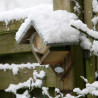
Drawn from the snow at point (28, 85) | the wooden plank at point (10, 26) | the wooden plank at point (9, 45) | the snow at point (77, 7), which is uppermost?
the snow at point (77, 7)

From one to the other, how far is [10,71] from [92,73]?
0.89m

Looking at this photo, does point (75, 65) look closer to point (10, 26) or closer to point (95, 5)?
point (95, 5)

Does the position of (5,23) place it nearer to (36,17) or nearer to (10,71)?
(10,71)

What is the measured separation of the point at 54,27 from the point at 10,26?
0.82 metres

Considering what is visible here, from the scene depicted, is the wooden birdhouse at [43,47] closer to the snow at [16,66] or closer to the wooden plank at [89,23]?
the wooden plank at [89,23]

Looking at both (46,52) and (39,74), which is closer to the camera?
(46,52)

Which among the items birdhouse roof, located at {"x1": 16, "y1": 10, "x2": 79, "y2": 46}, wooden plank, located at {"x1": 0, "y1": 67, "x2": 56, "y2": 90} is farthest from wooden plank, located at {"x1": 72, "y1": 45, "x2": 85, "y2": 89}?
wooden plank, located at {"x1": 0, "y1": 67, "x2": 56, "y2": 90}

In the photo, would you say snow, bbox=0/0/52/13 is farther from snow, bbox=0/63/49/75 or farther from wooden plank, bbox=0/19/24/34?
snow, bbox=0/63/49/75

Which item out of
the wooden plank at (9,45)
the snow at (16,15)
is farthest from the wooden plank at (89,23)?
the wooden plank at (9,45)

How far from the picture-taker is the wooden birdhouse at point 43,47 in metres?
→ 1.30

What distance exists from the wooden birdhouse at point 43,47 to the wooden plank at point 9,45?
52 centimetres

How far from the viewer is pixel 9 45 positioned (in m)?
2.08

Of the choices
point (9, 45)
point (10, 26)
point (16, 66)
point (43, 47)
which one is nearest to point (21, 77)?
point (16, 66)

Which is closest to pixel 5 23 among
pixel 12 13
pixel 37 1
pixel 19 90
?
pixel 12 13
